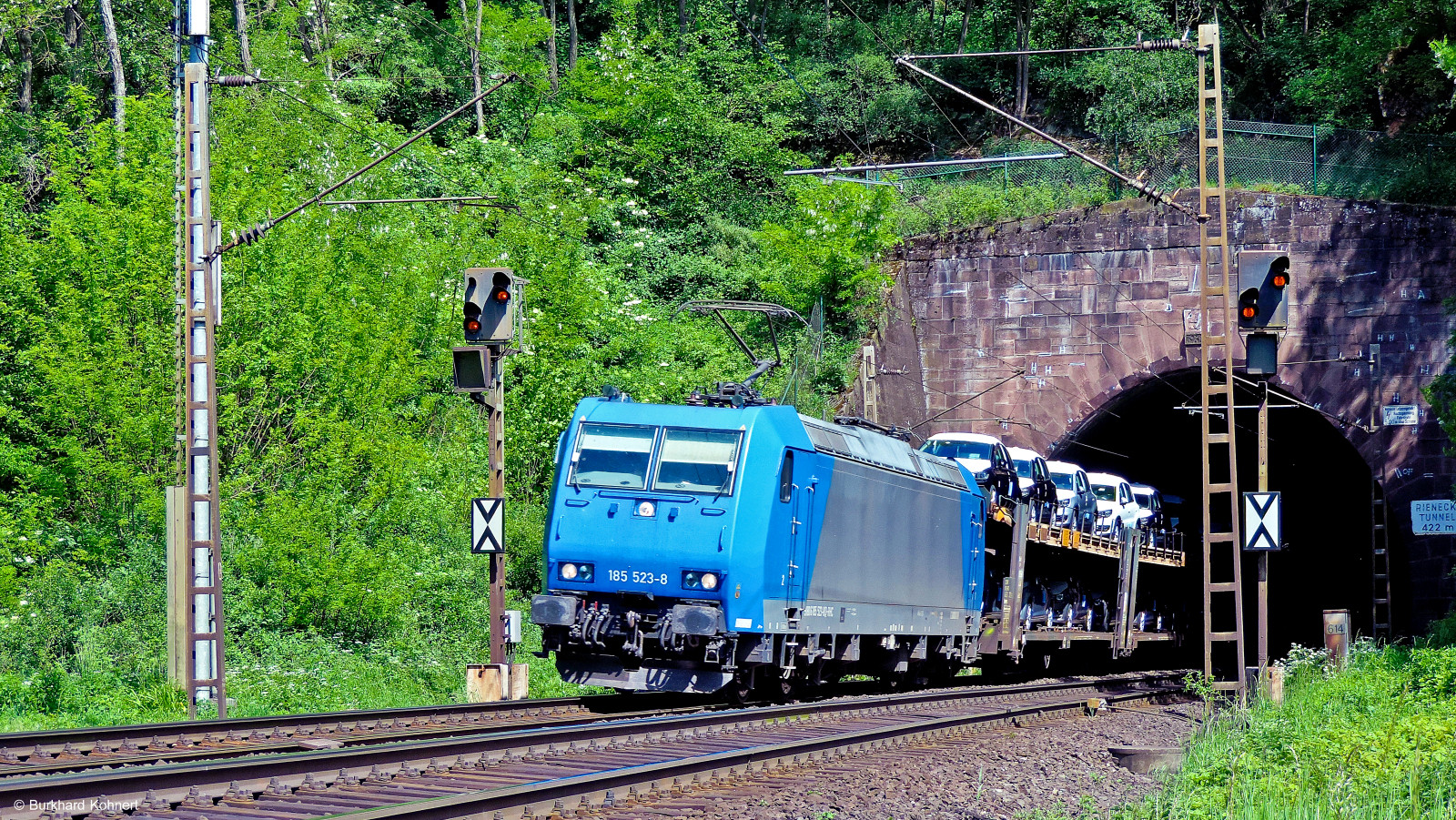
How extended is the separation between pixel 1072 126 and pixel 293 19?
26.6 m

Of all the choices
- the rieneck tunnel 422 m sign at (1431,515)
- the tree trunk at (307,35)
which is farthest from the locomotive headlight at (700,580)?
the tree trunk at (307,35)

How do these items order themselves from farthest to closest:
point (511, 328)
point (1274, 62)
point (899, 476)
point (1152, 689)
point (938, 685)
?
point (1274, 62) < point (938, 685) < point (1152, 689) < point (899, 476) < point (511, 328)

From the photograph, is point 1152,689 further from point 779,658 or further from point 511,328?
point 511,328

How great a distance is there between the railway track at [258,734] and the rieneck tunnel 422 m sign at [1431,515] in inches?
794

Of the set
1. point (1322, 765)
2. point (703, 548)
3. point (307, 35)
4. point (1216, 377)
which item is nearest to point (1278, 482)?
point (1216, 377)

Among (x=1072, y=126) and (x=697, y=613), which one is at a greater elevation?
(x=1072, y=126)

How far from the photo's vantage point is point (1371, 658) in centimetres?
1953

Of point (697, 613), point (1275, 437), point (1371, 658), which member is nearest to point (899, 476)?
point (697, 613)

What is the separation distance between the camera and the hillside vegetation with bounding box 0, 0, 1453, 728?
19891 millimetres

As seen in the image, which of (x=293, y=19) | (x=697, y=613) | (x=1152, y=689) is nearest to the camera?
(x=697, y=613)

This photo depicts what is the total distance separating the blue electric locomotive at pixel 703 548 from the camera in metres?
14.8

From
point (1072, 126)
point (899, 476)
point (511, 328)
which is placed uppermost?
point (1072, 126)

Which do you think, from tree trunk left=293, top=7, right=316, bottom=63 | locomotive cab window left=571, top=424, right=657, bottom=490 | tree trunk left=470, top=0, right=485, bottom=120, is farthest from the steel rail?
tree trunk left=293, top=7, right=316, bottom=63

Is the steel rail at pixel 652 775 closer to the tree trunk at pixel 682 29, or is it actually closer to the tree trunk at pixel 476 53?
the tree trunk at pixel 476 53
